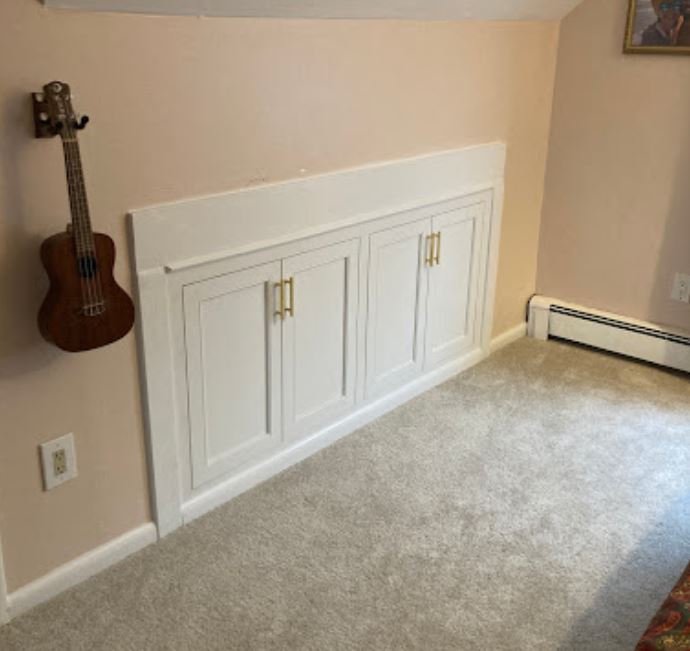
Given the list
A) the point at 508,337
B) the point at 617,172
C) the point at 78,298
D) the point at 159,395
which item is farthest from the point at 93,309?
the point at 617,172

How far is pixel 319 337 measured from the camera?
248 cm

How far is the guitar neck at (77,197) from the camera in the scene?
5.39 ft

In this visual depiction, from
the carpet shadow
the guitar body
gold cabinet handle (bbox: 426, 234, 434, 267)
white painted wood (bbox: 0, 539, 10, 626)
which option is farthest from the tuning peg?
the carpet shadow

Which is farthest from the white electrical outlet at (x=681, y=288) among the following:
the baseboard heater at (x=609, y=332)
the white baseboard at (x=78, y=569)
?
the white baseboard at (x=78, y=569)

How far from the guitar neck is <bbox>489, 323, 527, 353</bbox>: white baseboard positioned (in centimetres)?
199

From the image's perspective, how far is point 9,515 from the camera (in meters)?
1.83

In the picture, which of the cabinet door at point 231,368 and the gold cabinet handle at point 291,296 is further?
the gold cabinet handle at point 291,296

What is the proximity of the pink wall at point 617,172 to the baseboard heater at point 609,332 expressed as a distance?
2.3 inches

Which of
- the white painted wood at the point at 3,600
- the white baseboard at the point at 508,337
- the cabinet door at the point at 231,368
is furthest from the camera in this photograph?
the white baseboard at the point at 508,337

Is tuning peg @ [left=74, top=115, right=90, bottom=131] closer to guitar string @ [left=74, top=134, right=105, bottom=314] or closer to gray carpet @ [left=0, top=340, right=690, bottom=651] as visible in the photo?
guitar string @ [left=74, top=134, right=105, bottom=314]

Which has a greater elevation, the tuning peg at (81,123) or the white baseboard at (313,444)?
the tuning peg at (81,123)

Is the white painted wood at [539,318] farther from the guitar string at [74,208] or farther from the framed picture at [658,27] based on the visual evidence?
the guitar string at [74,208]

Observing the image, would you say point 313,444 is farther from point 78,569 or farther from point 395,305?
point 78,569

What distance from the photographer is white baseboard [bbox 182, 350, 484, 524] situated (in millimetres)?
2266
